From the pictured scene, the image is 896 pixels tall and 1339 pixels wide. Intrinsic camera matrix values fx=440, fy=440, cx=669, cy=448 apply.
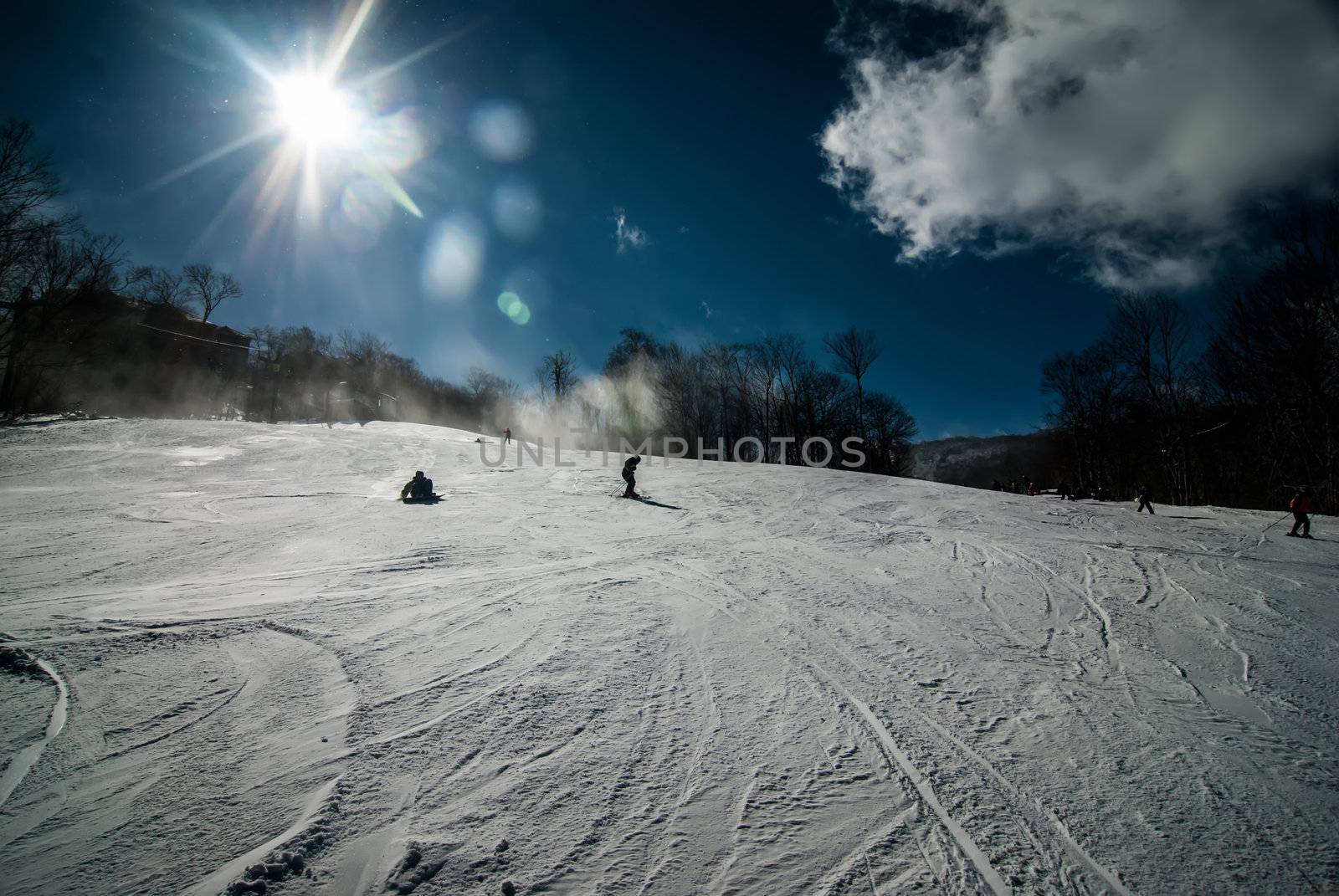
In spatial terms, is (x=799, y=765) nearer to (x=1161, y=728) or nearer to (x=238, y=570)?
(x=1161, y=728)

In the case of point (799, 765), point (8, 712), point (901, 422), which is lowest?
point (799, 765)

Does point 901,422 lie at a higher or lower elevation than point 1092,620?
higher

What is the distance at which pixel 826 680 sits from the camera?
402cm

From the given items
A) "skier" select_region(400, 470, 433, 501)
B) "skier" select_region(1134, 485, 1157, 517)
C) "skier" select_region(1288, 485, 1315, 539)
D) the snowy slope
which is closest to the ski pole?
"skier" select_region(1288, 485, 1315, 539)

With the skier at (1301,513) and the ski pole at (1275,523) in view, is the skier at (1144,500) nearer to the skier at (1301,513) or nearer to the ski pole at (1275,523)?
the ski pole at (1275,523)

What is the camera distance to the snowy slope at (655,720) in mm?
2270

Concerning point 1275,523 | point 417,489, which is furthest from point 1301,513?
point 417,489

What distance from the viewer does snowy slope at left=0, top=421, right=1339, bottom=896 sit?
227cm

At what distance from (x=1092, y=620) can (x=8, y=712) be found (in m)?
10.3

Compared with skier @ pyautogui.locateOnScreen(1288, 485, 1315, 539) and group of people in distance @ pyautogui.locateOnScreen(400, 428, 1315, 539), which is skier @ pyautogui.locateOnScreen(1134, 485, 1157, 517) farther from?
skier @ pyautogui.locateOnScreen(1288, 485, 1315, 539)

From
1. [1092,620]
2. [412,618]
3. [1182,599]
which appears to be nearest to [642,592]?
[412,618]

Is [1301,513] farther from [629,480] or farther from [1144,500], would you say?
[629,480]

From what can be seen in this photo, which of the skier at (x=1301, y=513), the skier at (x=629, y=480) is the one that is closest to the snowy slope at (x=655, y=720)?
the skier at (x=1301, y=513)

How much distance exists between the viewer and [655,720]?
134 inches
